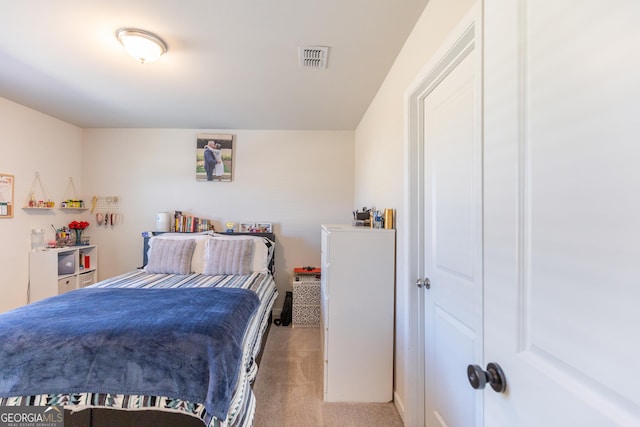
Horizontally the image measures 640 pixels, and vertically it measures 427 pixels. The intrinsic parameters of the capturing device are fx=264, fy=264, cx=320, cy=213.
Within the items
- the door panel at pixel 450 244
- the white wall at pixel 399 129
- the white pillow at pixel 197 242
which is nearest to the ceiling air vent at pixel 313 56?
the white wall at pixel 399 129

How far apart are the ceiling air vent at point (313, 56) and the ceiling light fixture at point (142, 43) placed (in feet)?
3.02

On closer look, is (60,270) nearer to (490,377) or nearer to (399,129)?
(399,129)

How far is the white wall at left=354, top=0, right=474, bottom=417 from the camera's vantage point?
1306mm

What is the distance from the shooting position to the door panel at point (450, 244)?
114 cm

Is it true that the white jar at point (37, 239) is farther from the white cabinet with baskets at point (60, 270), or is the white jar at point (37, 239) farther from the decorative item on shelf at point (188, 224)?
the decorative item on shelf at point (188, 224)

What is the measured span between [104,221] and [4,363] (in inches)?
99.9

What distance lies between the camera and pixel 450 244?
130 cm

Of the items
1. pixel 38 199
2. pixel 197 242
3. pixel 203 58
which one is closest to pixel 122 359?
pixel 197 242

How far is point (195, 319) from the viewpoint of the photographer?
1.51 m

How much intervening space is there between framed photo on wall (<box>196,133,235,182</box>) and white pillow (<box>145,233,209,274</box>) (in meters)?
0.78

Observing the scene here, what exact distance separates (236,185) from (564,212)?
11.2 feet

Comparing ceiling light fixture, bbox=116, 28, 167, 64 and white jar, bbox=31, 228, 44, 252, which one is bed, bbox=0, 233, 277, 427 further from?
white jar, bbox=31, 228, 44, 252

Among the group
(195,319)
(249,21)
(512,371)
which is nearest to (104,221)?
(195,319)

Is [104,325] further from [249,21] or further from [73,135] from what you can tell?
[73,135]
